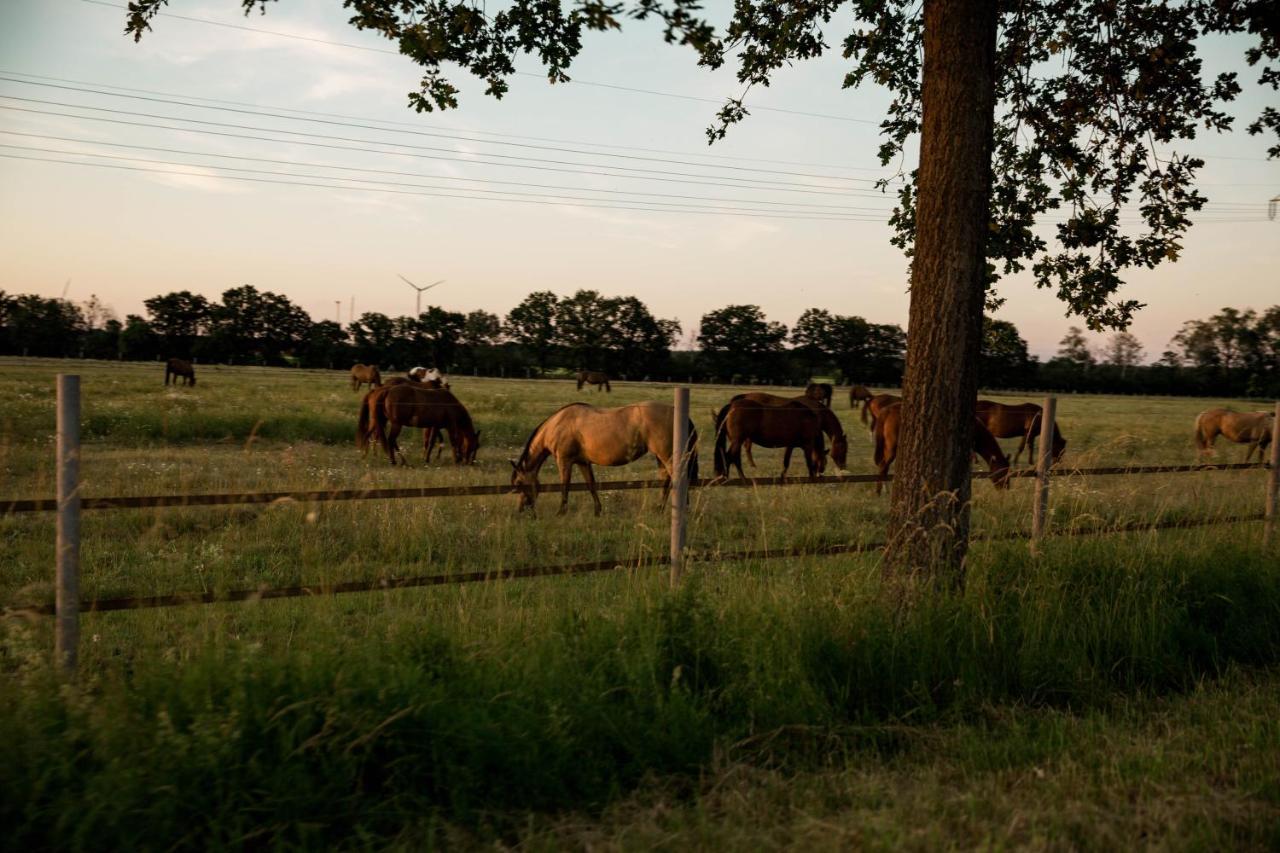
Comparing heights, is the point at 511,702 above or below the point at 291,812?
above

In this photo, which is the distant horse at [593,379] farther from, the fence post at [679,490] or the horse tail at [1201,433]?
the fence post at [679,490]

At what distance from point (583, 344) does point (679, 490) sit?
10352 cm

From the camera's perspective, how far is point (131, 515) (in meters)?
9.07

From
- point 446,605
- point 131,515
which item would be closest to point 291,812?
point 446,605

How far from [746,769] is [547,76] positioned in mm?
5435

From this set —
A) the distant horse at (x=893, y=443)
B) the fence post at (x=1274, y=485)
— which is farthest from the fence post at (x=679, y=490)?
the distant horse at (x=893, y=443)

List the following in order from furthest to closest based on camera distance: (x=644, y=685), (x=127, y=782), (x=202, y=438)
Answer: (x=202, y=438)
(x=644, y=685)
(x=127, y=782)

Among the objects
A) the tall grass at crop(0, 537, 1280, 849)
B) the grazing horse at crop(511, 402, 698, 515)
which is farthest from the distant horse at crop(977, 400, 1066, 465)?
the tall grass at crop(0, 537, 1280, 849)

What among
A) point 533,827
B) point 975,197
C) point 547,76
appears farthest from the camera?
point 547,76

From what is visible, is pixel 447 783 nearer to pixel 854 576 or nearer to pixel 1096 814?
pixel 1096 814

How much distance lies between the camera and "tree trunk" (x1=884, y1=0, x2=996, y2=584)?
16.8 ft

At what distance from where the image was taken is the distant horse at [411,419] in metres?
17.2

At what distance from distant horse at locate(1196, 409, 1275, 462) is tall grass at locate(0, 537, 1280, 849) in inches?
793

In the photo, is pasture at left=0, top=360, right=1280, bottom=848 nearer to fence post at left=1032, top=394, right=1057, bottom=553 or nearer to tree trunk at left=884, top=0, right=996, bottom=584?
tree trunk at left=884, top=0, right=996, bottom=584
